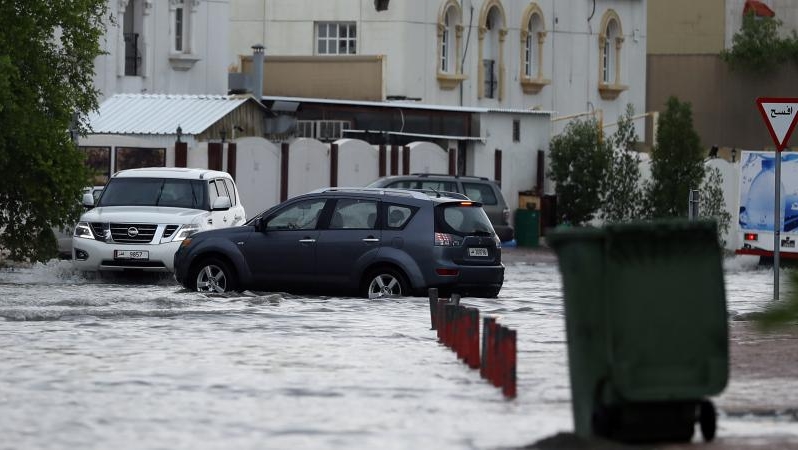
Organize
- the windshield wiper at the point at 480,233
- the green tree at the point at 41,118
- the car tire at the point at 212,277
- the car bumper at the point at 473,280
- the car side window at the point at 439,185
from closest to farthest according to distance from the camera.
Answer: the car bumper at the point at 473,280 → the windshield wiper at the point at 480,233 → the car tire at the point at 212,277 → the green tree at the point at 41,118 → the car side window at the point at 439,185

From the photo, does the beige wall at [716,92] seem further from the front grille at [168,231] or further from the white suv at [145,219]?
the front grille at [168,231]

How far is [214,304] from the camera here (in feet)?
78.1

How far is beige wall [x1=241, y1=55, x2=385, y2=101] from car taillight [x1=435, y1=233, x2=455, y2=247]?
30.6 m

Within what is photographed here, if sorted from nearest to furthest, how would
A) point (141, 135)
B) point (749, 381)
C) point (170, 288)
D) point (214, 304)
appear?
1. point (749, 381)
2. point (214, 304)
3. point (170, 288)
4. point (141, 135)

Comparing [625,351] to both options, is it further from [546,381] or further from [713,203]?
[713,203]

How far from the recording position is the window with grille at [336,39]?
57.4m

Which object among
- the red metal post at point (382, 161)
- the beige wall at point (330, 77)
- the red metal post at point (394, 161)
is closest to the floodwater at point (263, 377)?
the red metal post at point (382, 161)

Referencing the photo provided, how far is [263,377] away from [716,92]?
58.0 m

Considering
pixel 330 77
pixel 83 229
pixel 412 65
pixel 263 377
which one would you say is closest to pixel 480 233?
pixel 83 229

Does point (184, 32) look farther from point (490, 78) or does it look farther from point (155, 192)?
point (155, 192)

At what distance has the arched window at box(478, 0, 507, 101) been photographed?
59031 mm

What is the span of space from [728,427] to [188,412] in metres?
3.47

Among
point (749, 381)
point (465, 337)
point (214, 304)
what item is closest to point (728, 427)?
point (749, 381)

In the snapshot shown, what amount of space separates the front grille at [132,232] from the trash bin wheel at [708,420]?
56.9 feet
